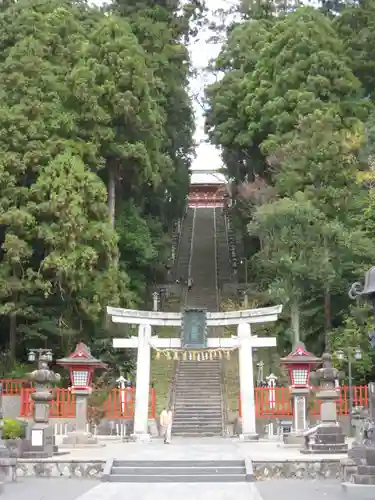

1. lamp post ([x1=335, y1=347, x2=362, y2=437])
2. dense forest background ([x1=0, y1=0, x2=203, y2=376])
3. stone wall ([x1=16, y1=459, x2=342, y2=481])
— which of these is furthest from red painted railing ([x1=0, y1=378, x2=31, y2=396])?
lamp post ([x1=335, y1=347, x2=362, y2=437])

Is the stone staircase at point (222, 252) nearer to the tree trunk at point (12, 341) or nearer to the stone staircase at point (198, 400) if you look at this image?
the stone staircase at point (198, 400)

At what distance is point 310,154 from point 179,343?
7.97 m

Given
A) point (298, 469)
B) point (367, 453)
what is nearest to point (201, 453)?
point (298, 469)

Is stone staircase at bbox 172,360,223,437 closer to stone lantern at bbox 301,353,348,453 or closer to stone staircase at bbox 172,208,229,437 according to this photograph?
stone staircase at bbox 172,208,229,437

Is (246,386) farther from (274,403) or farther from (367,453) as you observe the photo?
(367,453)

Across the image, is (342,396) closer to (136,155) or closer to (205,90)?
(136,155)

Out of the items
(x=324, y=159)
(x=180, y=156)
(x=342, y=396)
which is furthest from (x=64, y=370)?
(x=180, y=156)

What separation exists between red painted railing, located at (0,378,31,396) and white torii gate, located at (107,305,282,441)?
3522 mm

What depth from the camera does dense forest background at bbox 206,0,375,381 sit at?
22766 mm

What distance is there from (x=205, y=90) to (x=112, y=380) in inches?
651

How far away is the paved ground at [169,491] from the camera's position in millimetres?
10508

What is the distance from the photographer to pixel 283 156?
1015 inches

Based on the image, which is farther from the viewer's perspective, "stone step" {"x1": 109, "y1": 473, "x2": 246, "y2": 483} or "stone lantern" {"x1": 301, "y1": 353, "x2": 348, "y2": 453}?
"stone lantern" {"x1": 301, "y1": 353, "x2": 348, "y2": 453}

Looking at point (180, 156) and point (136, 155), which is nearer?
point (136, 155)
